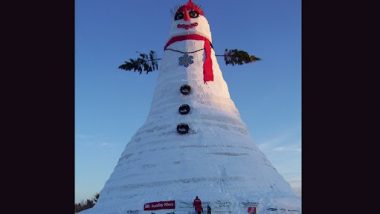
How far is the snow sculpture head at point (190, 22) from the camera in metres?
23.5

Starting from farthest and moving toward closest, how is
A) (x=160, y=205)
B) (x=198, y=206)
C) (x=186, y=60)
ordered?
(x=186, y=60) → (x=160, y=205) → (x=198, y=206)

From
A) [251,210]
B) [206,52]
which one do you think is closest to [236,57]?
[206,52]

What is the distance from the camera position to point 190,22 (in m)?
23.7

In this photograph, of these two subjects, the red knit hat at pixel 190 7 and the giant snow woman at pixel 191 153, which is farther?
the red knit hat at pixel 190 7

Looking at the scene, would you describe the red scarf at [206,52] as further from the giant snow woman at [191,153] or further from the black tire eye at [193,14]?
the black tire eye at [193,14]

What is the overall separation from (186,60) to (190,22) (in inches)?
90.1

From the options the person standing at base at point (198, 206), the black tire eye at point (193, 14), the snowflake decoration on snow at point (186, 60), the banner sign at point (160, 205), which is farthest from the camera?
the black tire eye at point (193, 14)

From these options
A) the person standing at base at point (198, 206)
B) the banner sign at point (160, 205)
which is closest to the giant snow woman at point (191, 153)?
the banner sign at point (160, 205)

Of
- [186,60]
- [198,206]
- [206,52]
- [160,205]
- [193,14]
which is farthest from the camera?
[193,14]

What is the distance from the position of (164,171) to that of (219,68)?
25.1 feet

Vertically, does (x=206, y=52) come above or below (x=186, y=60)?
above

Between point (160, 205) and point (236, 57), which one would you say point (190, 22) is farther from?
point (160, 205)

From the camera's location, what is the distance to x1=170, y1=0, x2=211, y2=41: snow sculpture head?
23453mm
